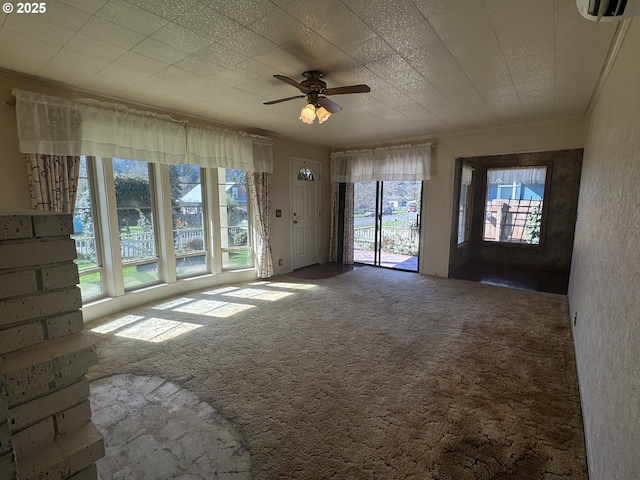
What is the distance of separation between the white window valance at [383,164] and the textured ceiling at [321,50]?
1624 mm

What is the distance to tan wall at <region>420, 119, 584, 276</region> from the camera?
402 centimetres

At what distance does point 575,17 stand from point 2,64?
4074 mm

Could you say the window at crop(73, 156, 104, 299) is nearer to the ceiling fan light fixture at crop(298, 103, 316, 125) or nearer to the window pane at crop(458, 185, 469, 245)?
the ceiling fan light fixture at crop(298, 103, 316, 125)

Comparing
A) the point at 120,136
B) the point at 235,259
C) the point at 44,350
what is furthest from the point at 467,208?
the point at 44,350

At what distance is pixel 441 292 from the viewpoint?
428 centimetres

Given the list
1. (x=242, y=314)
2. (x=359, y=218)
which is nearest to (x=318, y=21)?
(x=242, y=314)

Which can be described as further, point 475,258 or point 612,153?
point 475,258

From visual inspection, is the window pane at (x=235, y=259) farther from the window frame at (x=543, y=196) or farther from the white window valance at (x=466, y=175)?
the window frame at (x=543, y=196)

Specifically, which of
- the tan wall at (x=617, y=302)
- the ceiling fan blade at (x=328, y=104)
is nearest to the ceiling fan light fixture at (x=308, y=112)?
the ceiling fan blade at (x=328, y=104)

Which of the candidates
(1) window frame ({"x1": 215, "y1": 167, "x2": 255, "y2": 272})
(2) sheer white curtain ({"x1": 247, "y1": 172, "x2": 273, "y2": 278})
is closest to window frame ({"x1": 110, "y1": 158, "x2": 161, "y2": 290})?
(1) window frame ({"x1": 215, "y1": 167, "x2": 255, "y2": 272})

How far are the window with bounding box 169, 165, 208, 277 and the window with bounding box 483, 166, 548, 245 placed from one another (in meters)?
5.47

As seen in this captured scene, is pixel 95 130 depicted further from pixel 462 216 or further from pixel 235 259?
pixel 462 216

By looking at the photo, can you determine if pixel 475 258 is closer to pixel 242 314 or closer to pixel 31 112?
pixel 242 314

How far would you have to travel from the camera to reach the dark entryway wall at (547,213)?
5402 mm
